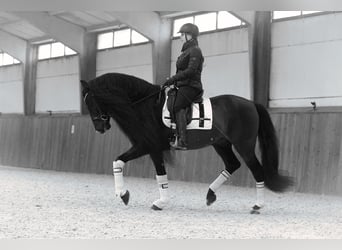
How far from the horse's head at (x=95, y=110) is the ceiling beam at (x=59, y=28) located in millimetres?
715

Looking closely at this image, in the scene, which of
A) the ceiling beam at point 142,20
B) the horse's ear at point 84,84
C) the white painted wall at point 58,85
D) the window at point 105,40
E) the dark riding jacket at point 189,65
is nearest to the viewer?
the horse's ear at point 84,84

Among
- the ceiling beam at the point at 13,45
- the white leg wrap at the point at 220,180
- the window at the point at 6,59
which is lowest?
the white leg wrap at the point at 220,180

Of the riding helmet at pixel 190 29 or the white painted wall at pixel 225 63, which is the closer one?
the riding helmet at pixel 190 29

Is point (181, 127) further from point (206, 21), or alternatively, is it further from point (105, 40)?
point (105, 40)

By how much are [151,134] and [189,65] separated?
0.82 m

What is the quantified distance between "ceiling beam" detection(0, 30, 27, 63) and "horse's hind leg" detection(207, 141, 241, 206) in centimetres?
234

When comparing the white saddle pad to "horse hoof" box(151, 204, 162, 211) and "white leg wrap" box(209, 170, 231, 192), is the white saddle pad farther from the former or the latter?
"horse hoof" box(151, 204, 162, 211)

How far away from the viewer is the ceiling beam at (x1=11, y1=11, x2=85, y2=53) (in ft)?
16.9

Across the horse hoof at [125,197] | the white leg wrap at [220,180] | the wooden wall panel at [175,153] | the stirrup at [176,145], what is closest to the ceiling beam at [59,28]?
the wooden wall panel at [175,153]

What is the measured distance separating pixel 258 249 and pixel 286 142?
285 cm

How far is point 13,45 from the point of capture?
5141 millimetres

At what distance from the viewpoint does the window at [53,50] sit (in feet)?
17.4

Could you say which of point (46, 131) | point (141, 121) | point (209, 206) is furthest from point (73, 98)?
point (209, 206)

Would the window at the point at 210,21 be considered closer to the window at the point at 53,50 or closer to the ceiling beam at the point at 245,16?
the ceiling beam at the point at 245,16
